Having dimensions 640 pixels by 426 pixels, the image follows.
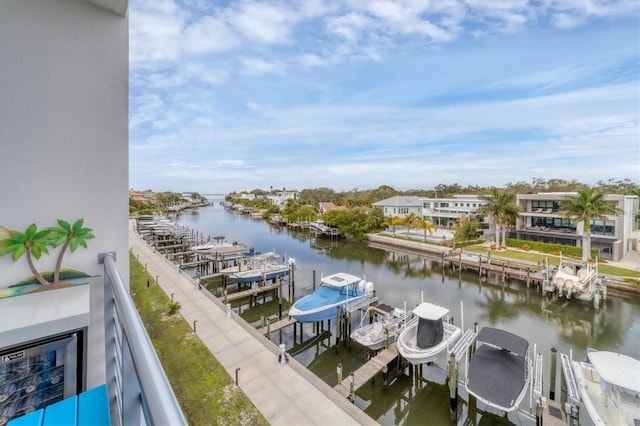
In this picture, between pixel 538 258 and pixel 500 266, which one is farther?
pixel 538 258

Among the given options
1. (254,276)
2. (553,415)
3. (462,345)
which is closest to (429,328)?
(462,345)

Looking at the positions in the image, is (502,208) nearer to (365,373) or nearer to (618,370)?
(618,370)

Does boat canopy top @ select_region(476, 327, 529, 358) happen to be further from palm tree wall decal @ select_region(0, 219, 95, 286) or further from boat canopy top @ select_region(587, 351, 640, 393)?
palm tree wall decal @ select_region(0, 219, 95, 286)

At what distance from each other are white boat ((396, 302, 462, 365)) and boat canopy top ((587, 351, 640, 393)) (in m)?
A: 3.22

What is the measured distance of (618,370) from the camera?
6.05 meters

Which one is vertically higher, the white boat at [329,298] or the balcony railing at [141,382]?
the balcony railing at [141,382]

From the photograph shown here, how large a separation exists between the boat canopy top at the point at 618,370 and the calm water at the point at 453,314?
2.06m

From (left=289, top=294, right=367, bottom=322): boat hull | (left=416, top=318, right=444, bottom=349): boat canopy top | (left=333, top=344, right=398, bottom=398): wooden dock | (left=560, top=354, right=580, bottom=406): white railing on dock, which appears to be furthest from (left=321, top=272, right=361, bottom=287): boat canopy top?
(left=560, top=354, right=580, bottom=406): white railing on dock

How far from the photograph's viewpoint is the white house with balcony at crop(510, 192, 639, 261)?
1978 cm

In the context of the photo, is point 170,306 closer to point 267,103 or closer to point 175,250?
point 175,250

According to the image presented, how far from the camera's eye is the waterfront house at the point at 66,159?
2.17m

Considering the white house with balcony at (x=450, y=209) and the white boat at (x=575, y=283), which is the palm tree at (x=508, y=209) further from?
the white boat at (x=575, y=283)

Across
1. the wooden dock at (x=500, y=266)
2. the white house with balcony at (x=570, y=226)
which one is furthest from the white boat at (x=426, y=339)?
the white house with balcony at (x=570, y=226)

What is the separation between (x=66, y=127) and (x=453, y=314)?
566 inches
